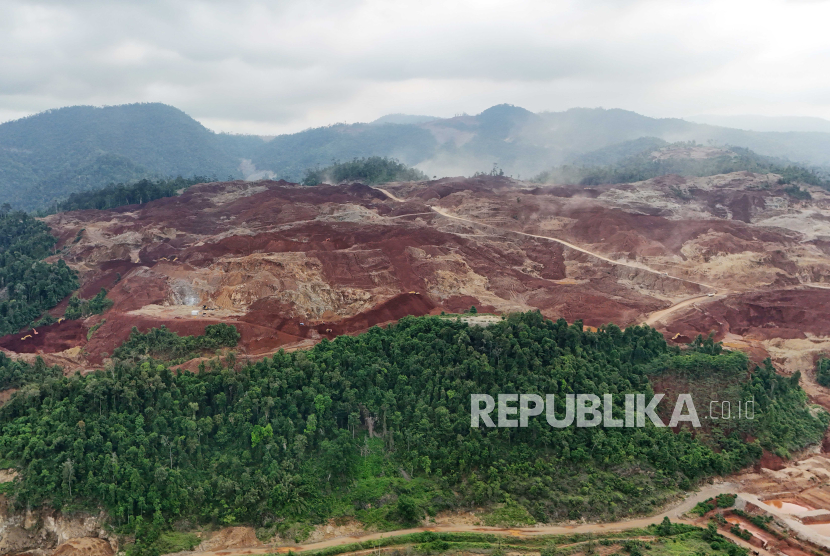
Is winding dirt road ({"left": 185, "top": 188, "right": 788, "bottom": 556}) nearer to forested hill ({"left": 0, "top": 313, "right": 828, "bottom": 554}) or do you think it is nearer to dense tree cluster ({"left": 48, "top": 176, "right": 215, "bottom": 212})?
forested hill ({"left": 0, "top": 313, "right": 828, "bottom": 554})

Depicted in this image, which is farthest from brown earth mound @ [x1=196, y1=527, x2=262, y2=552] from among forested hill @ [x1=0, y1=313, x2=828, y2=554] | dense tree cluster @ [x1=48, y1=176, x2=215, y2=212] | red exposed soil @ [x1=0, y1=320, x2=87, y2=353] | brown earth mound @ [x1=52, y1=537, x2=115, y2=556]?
dense tree cluster @ [x1=48, y1=176, x2=215, y2=212]

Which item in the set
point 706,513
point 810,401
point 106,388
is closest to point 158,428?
point 106,388

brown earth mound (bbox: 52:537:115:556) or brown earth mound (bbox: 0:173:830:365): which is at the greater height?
brown earth mound (bbox: 0:173:830:365)

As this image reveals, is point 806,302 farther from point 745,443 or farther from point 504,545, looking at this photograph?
point 504,545

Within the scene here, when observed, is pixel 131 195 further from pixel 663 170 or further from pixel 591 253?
pixel 663 170

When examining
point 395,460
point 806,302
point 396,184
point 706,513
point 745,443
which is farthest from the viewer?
point 396,184

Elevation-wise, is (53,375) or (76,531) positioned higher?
(53,375)
